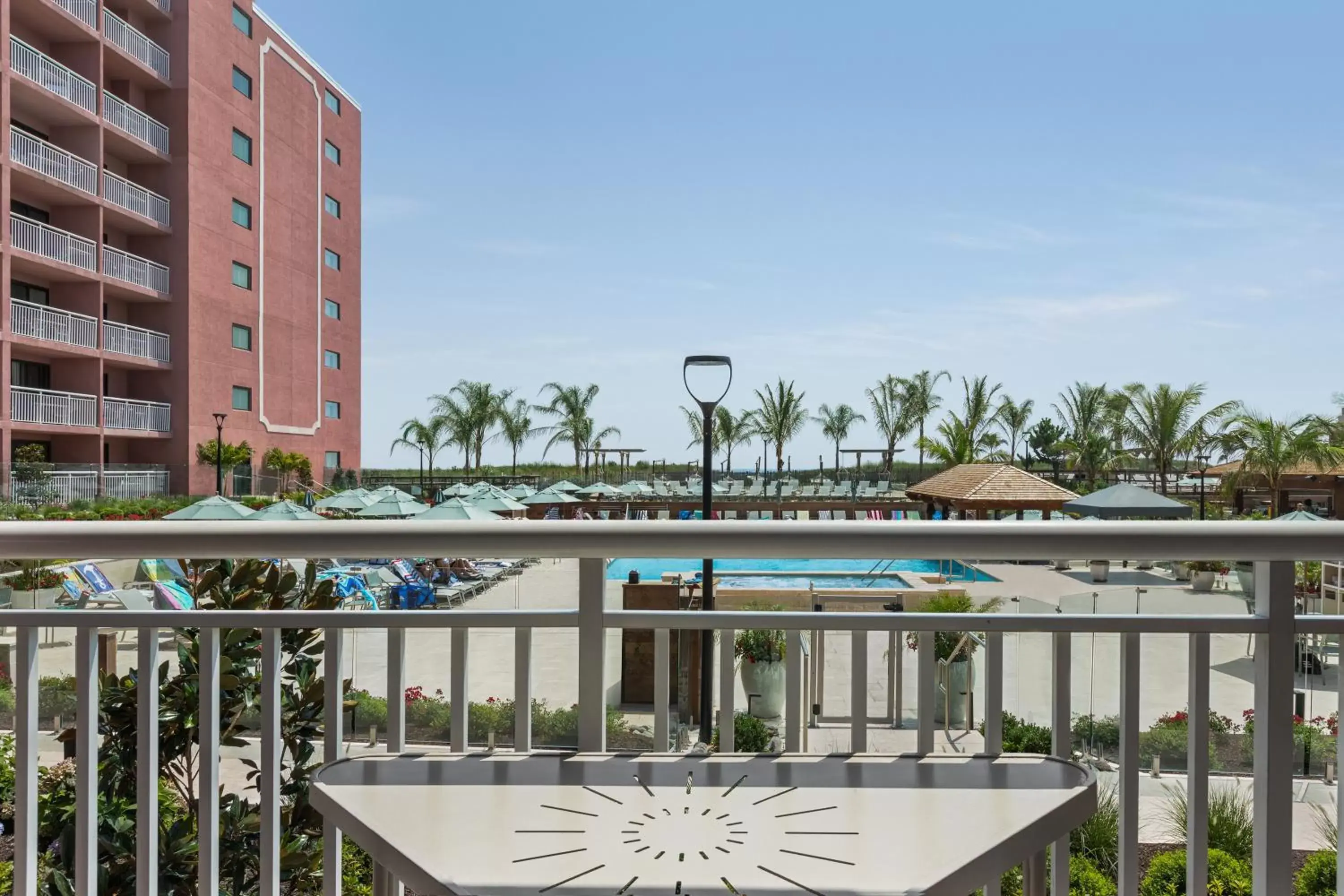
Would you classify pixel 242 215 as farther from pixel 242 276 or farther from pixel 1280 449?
pixel 1280 449

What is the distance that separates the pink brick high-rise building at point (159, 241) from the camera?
1777 cm

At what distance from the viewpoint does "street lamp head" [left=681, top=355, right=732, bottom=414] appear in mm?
6566

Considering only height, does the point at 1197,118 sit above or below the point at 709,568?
above

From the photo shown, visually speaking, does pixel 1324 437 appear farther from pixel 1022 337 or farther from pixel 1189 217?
pixel 1022 337

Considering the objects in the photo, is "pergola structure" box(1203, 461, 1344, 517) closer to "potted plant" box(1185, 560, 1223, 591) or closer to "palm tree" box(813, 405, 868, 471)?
"potted plant" box(1185, 560, 1223, 591)

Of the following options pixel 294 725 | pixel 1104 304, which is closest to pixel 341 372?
pixel 294 725

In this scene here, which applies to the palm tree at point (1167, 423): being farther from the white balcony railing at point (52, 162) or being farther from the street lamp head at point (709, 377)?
the white balcony railing at point (52, 162)

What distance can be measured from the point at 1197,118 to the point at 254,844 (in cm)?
3923

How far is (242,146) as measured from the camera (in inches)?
961

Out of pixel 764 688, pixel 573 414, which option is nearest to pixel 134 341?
pixel 764 688

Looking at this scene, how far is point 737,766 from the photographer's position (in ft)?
3.97

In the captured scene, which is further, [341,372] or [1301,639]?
[341,372]

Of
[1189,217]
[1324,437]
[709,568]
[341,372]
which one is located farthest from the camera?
[1189,217]

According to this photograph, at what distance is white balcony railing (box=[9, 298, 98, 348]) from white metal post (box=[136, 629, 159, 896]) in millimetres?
19394
